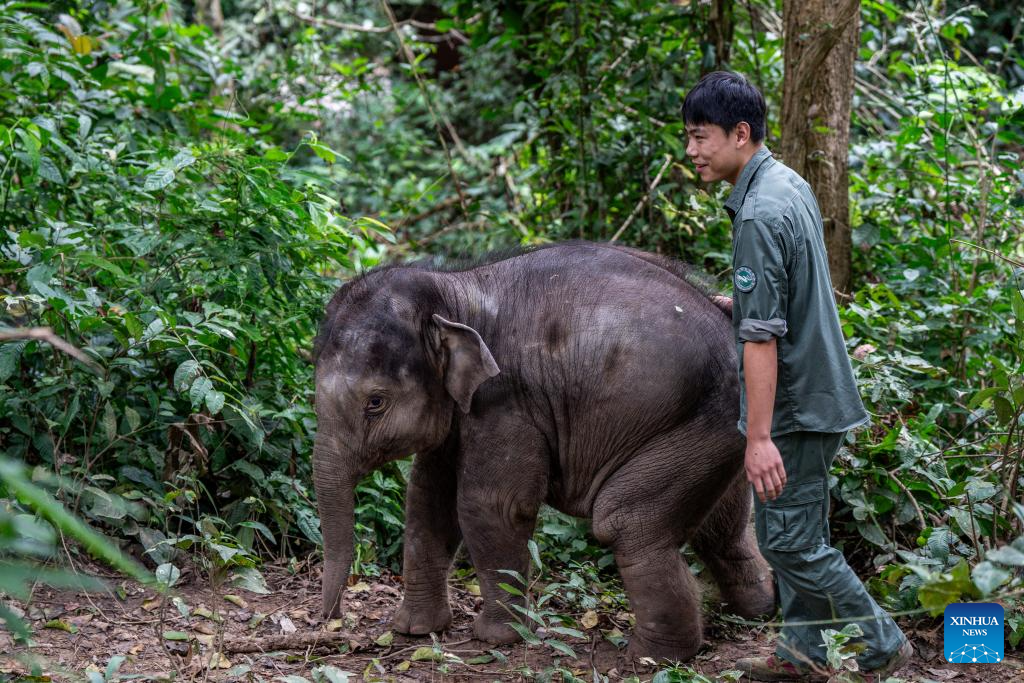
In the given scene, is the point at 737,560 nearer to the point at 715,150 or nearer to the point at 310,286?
the point at 715,150

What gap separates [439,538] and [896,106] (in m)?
Answer: 5.24

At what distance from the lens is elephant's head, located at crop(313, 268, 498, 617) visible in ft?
12.7

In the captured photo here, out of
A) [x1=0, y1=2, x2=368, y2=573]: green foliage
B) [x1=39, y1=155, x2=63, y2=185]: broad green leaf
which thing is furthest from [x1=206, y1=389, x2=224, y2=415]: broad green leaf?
[x1=39, y1=155, x2=63, y2=185]: broad green leaf

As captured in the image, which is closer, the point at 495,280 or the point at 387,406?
the point at 387,406

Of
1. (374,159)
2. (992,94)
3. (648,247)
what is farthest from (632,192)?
(374,159)

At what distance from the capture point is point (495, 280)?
4176 mm

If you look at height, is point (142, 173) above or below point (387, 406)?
above

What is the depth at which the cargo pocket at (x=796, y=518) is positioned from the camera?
340 centimetres

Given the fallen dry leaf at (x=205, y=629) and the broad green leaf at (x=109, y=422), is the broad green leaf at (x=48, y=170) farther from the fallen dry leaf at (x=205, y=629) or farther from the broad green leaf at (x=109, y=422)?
the fallen dry leaf at (x=205, y=629)

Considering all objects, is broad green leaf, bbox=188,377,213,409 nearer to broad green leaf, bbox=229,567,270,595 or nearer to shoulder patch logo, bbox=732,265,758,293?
broad green leaf, bbox=229,567,270,595

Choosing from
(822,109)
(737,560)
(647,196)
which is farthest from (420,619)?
(822,109)

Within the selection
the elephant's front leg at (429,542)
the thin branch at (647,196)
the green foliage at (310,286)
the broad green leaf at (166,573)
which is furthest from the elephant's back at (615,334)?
the thin branch at (647,196)

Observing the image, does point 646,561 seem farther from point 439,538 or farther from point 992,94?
point 992,94

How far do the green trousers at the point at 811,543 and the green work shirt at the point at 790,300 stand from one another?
10 centimetres
